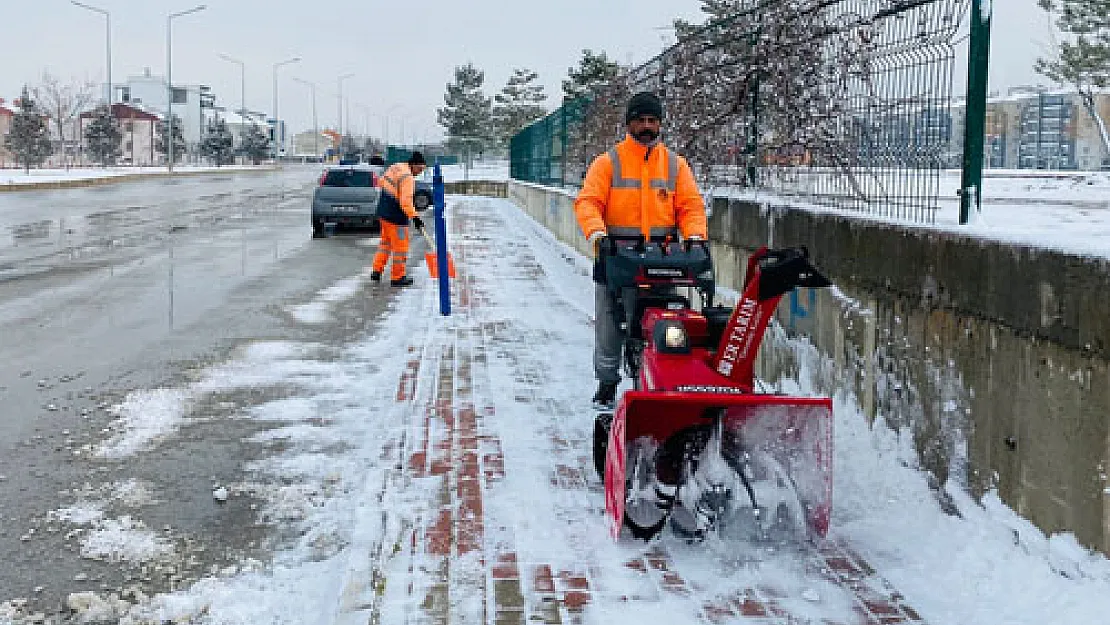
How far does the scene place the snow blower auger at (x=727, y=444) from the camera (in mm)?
3955

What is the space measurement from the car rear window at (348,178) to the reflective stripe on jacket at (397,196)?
29.0ft

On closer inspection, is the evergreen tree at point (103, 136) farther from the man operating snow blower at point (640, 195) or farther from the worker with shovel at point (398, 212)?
the man operating snow blower at point (640, 195)

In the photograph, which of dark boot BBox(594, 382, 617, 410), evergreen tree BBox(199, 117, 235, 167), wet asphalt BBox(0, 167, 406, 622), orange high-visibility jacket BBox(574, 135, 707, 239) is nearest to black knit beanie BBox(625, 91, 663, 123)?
orange high-visibility jacket BBox(574, 135, 707, 239)

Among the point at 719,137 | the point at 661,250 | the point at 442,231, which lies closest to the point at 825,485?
the point at 661,250

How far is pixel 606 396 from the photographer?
19.9 ft

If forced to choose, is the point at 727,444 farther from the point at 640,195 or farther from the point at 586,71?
the point at 586,71

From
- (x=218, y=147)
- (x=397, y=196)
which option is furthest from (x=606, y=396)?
(x=218, y=147)

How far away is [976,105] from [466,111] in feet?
295

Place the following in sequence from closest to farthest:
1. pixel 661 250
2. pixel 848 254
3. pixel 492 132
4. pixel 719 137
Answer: pixel 661 250 < pixel 848 254 < pixel 719 137 < pixel 492 132

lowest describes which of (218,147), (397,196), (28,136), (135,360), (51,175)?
(135,360)

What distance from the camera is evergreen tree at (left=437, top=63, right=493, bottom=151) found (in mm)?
90250

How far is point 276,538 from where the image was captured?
4.30 m

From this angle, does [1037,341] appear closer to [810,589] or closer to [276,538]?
[810,589]

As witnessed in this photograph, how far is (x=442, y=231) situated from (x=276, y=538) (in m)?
6.82
